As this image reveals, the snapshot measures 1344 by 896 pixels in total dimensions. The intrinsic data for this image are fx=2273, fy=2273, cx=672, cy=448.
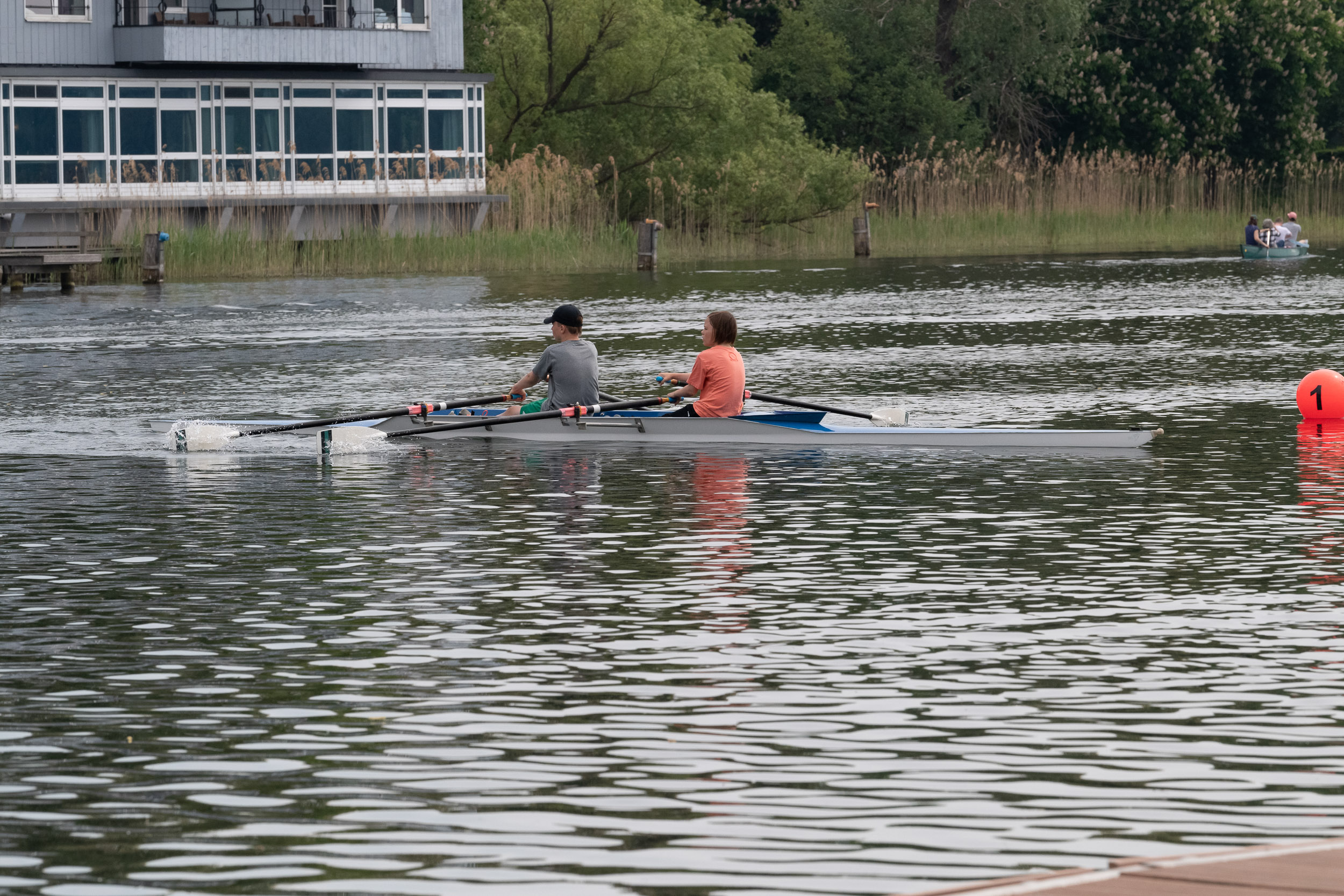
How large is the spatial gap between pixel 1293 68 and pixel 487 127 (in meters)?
26.7

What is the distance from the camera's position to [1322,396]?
60.3 ft

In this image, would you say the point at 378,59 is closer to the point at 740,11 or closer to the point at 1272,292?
the point at 740,11

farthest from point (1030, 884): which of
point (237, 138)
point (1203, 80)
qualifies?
point (1203, 80)

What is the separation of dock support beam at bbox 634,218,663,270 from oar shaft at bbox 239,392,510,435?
89.9 ft

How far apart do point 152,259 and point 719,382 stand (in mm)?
Answer: 25815

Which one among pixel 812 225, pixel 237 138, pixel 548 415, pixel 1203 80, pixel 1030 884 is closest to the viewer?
pixel 1030 884

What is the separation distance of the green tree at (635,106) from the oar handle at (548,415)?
120ft

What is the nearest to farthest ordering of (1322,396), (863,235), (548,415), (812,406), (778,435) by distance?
(548,415) → (778,435) → (812,406) → (1322,396) → (863,235)

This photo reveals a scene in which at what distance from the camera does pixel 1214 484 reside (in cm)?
1455

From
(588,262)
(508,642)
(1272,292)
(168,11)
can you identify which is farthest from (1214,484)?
(168,11)

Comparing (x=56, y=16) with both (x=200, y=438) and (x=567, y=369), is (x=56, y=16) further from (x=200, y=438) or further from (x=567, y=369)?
(x=567, y=369)

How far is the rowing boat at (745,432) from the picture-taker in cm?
1655

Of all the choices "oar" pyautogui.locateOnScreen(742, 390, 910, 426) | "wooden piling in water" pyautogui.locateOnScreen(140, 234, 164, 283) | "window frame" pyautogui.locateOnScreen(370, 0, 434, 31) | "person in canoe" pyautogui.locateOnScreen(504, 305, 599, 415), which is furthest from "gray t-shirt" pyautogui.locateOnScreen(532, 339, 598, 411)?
"window frame" pyautogui.locateOnScreen(370, 0, 434, 31)

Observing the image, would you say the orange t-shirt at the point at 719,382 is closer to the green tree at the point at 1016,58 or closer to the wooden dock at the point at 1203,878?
the wooden dock at the point at 1203,878
